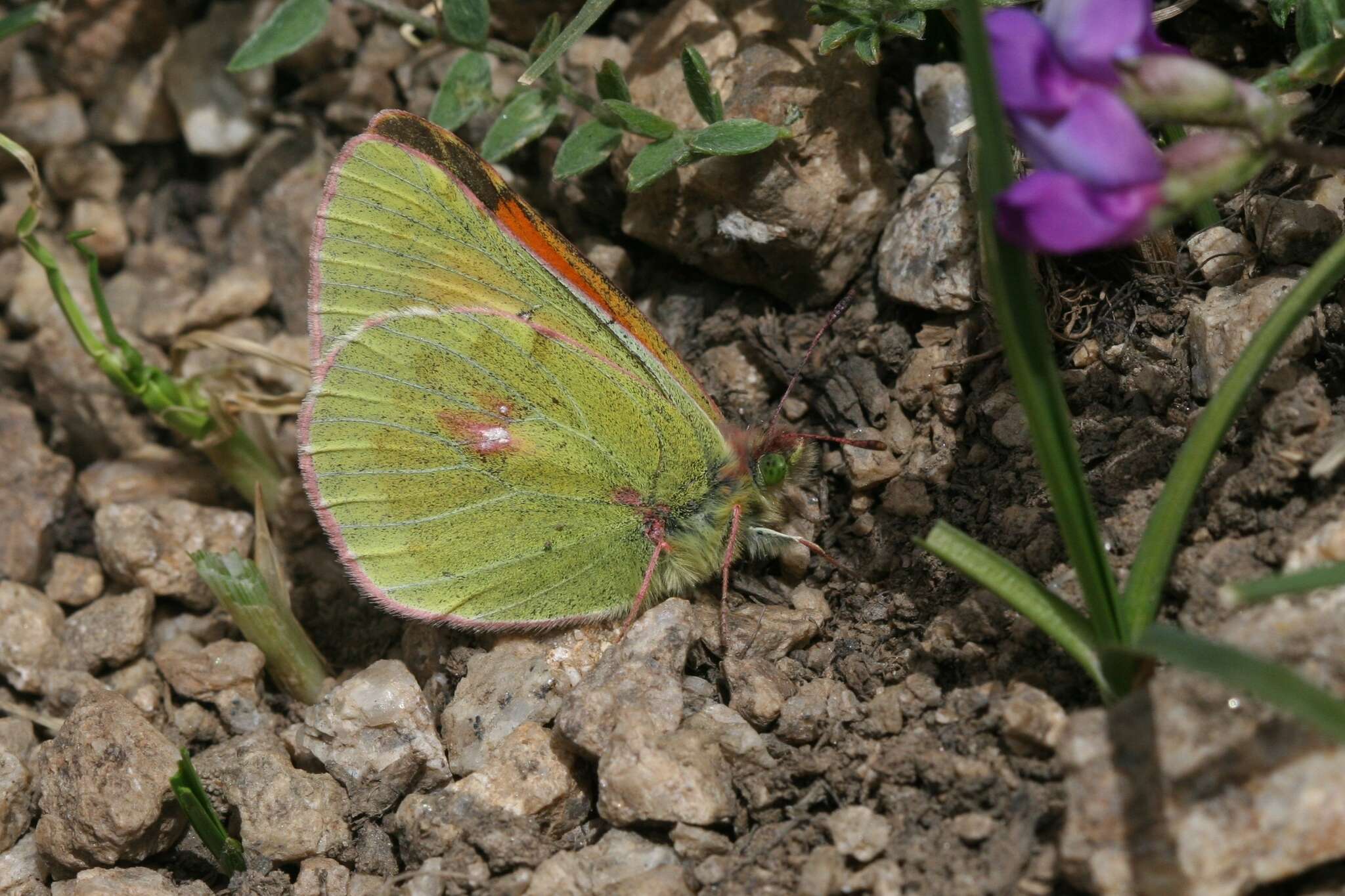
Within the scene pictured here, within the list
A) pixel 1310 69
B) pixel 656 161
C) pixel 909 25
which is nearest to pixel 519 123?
pixel 656 161

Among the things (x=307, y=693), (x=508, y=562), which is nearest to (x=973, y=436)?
Result: (x=508, y=562)

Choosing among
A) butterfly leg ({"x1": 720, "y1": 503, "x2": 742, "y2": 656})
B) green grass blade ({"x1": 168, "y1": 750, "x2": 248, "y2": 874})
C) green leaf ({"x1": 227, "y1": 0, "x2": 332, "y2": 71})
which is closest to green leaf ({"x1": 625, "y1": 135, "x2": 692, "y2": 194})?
butterfly leg ({"x1": 720, "y1": 503, "x2": 742, "y2": 656})

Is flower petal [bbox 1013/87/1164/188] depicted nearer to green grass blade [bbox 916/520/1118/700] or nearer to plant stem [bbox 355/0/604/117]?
green grass blade [bbox 916/520/1118/700]

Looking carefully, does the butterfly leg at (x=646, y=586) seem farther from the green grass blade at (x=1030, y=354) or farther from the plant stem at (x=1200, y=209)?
the plant stem at (x=1200, y=209)

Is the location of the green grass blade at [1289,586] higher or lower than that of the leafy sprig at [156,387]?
higher

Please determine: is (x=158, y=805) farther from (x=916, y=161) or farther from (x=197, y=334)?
(x=916, y=161)

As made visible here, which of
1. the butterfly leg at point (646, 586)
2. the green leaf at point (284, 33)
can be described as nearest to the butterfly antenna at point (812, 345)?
the butterfly leg at point (646, 586)

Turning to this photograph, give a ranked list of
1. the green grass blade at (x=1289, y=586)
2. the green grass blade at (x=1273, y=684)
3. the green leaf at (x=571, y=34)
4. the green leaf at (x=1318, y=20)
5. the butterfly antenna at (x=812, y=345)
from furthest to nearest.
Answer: the butterfly antenna at (x=812, y=345) < the green leaf at (x=571, y=34) < the green leaf at (x=1318, y=20) < the green grass blade at (x=1289, y=586) < the green grass blade at (x=1273, y=684)
